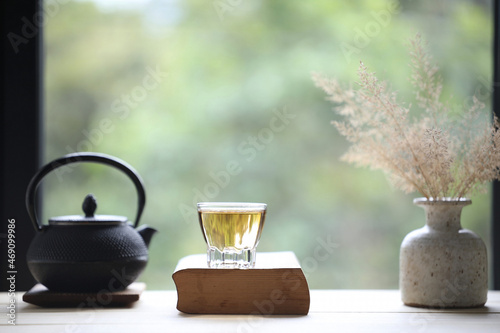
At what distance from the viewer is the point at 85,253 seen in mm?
969

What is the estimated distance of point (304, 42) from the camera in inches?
106

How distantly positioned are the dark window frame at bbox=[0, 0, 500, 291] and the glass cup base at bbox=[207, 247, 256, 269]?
0.53 metres

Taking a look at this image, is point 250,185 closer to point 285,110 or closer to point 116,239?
point 285,110

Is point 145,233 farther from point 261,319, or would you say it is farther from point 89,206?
point 261,319

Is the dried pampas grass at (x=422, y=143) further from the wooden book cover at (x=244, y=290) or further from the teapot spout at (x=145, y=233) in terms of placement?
the teapot spout at (x=145, y=233)

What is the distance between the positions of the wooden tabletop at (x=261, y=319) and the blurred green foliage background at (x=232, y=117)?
5.24 feet

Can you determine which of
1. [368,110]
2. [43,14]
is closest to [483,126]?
[368,110]

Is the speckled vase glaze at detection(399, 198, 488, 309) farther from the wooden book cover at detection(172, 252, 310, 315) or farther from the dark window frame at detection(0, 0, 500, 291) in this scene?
the dark window frame at detection(0, 0, 500, 291)

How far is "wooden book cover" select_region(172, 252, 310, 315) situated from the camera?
898mm

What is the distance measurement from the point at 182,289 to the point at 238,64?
6.48ft

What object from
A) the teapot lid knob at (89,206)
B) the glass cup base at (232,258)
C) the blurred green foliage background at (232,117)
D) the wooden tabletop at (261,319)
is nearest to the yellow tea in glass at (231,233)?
the glass cup base at (232,258)

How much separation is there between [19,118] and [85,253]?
0.45 metres

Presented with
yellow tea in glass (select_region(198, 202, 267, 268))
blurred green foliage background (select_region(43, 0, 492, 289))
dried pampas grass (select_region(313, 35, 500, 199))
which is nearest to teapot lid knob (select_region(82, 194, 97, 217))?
yellow tea in glass (select_region(198, 202, 267, 268))

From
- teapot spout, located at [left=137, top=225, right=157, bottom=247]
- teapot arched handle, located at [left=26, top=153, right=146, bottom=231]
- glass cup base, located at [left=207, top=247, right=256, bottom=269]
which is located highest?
teapot arched handle, located at [left=26, top=153, right=146, bottom=231]
